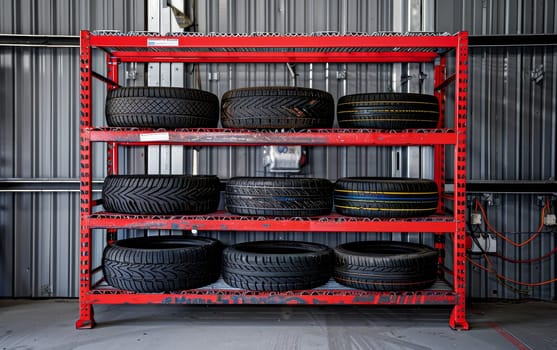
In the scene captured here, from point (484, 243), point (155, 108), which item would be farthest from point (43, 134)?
point (484, 243)

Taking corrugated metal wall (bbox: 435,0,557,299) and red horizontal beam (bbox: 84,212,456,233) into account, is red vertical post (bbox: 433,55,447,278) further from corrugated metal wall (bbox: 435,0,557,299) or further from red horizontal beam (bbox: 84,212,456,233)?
red horizontal beam (bbox: 84,212,456,233)

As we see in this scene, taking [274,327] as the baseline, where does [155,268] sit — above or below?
above

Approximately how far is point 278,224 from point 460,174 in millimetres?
1562

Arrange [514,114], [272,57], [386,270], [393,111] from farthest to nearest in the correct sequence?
[514,114]
[272,57]
[393,111]
[386,270]

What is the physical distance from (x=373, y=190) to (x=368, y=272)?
68 cm

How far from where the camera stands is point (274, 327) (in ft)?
12.6

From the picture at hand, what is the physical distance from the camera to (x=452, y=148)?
4797 millimetres

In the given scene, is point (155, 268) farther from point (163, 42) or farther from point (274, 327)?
point (163, 42)

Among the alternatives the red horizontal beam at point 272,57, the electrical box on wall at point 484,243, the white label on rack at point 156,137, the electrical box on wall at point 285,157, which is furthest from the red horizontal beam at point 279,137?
the electrical box on wall at point 484,243

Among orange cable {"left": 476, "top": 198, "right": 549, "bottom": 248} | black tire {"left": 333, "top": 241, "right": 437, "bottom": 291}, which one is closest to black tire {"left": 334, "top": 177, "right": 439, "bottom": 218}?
black tire {"left": 333, "top": 241, "right": 437, "bottom": 291}

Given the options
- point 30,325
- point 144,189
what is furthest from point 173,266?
point 30,325

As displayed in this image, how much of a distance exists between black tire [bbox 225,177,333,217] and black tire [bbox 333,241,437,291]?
501 millimetres

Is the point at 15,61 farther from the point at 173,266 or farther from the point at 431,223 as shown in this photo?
the point at 431,223

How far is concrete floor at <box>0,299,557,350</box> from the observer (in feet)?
11.5
